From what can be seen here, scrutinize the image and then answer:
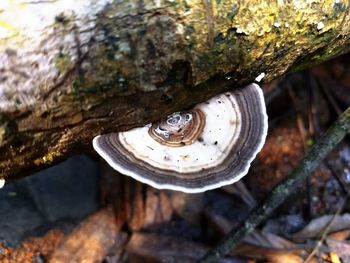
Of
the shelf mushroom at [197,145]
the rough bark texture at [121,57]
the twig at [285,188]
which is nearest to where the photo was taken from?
the rough bark texture at [121,57]

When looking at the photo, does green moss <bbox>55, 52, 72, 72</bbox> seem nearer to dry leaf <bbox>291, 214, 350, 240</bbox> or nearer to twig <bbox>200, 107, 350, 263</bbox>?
twig <bbox>200, 107, 350, 263</bbox>

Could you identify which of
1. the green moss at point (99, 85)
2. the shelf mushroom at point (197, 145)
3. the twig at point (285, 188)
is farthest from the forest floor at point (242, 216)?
the green moss at point (99, 85)

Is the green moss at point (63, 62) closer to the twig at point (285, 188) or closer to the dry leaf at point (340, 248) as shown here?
the twig at point (285, 188)

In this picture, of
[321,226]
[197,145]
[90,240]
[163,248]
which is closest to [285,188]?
[321,226]

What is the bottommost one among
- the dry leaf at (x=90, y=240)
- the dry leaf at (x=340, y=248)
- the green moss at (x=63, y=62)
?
the dry leaf at (x=90, y=240)

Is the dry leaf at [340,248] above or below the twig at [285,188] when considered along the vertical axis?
below

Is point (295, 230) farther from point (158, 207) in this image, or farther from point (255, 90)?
point (255, 90)

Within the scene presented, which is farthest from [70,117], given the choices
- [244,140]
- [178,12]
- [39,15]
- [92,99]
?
[244,140]
